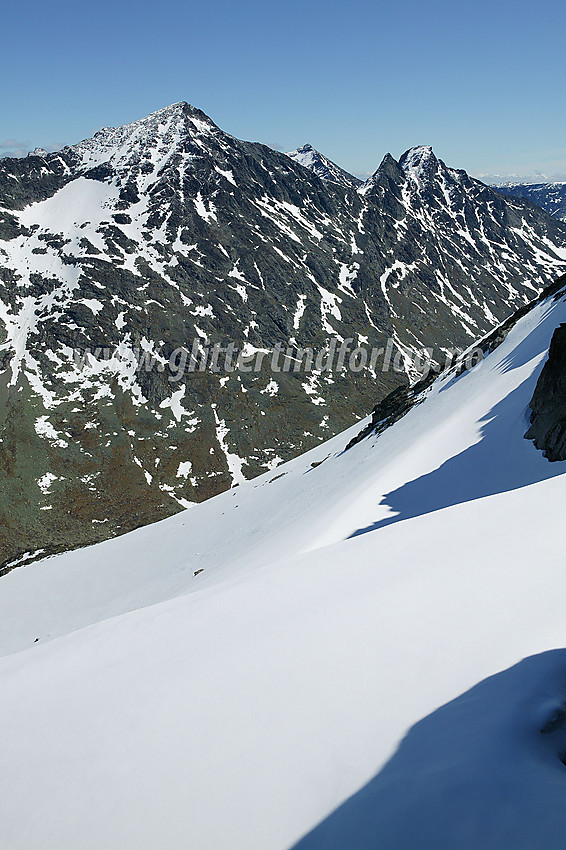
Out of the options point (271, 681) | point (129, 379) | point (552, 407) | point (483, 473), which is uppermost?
point (129, 379)

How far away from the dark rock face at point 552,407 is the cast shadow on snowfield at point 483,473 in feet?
1.88

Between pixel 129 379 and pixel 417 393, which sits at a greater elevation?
pixel 129 379

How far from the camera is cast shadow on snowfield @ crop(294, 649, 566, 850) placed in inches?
186

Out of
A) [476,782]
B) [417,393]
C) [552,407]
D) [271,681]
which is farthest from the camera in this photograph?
[417,393]

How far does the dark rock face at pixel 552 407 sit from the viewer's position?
23.8 meters

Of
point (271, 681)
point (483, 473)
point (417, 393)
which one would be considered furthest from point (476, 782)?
point (417, 393)

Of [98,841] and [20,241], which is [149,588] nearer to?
[98,841]

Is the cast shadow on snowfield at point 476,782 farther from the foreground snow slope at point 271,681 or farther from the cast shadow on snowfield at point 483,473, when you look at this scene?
the cast shadow on snowfield at point 483,473

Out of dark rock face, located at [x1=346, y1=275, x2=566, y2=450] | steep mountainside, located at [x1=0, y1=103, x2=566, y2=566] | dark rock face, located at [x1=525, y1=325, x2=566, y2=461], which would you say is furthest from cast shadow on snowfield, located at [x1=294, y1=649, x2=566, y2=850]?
steep mountainside, located at [x1=0, y1=103, x2=566, y2=566]

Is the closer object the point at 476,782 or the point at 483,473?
the point at 476,782

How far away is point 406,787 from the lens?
569 cm

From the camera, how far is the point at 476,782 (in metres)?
5.38

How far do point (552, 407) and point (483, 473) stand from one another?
4.73 m

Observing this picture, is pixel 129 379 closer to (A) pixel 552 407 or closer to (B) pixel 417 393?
(B) pixel 417 393
